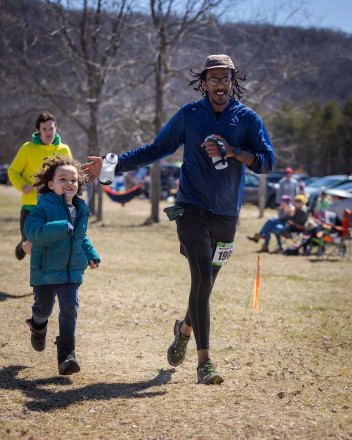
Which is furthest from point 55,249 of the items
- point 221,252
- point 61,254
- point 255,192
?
point 255,192

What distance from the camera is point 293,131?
71.8 metres

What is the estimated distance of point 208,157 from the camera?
14.1 ft

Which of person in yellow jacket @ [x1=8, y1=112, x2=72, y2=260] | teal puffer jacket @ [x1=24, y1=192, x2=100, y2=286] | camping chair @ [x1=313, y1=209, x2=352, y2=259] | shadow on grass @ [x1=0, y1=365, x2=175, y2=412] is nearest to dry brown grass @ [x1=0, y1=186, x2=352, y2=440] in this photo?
shadow on grass @ [x1=0, y1=365, x2=175, y2=412]

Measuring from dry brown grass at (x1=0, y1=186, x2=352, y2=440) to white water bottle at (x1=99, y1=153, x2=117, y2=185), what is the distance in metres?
1.43

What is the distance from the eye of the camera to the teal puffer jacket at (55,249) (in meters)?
4.34

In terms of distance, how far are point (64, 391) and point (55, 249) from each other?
0.98m

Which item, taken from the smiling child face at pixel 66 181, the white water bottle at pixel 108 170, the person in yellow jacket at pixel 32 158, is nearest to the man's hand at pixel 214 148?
the white water bottle at pixel 108 170

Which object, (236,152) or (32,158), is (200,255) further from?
(32,158)

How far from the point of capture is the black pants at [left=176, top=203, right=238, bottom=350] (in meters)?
4.35

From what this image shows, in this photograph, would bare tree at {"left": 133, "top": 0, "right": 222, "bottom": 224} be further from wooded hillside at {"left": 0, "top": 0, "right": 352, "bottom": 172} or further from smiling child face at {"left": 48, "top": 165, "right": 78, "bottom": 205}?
smiling child face at {"left": 48, "top": 165, "right": 78, "bottom": 205}

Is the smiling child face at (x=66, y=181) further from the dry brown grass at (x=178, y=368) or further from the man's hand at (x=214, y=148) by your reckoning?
the dry brown grass at (x=178, y=368)

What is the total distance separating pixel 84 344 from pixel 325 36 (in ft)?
72.7

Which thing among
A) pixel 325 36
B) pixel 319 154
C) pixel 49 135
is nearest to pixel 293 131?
pixel 319 154

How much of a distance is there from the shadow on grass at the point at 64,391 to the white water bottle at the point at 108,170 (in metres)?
1.42
